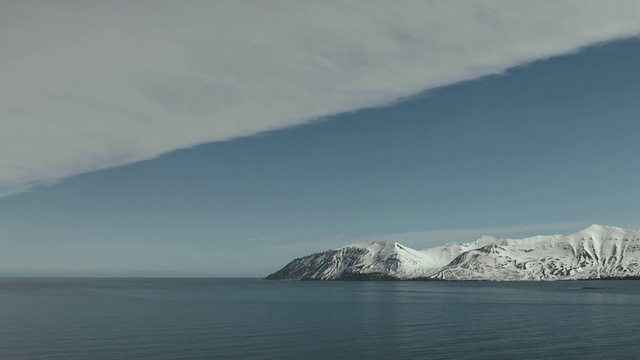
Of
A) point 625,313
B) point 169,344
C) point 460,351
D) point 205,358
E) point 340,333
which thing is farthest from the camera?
point 625,313

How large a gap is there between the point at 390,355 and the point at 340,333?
28079 millimetres

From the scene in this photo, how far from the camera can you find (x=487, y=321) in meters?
126

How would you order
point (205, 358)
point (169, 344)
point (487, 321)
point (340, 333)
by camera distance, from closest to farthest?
point (205, 358)
point (169, 344)
point (340, 333)
point (487, 321)

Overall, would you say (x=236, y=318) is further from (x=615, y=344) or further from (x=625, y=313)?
(x=625, y=313)

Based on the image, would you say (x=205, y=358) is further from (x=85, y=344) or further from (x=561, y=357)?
(x=561, y=357)

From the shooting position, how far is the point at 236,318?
437 ft

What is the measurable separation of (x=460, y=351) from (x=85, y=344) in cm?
6561

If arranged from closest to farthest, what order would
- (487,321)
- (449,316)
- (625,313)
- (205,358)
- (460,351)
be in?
(205,358), (460,351), (487,321), (449,316), (625,313)

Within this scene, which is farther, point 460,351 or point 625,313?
point 625,313

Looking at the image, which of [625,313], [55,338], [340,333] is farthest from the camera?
[625,313]

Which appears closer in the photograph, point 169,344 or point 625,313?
point 169,344

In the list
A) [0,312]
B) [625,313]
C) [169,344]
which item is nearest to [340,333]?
[169,344]

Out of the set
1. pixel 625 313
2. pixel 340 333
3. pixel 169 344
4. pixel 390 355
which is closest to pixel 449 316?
pixel 340 333

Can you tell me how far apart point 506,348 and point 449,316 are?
53406 millimetres
